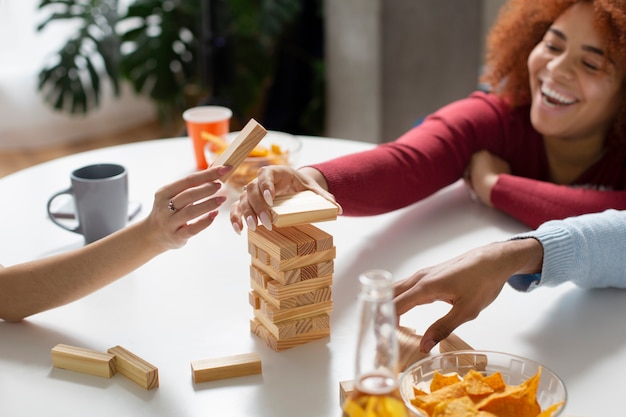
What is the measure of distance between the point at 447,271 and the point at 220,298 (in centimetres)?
33

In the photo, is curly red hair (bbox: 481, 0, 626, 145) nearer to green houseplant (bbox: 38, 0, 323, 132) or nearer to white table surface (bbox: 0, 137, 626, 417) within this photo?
white table surface (bbox: 0, 137, 626, 417)

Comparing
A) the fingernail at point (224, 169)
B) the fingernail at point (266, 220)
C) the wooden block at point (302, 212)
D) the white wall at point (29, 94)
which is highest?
the fingernail at point (224, 169)

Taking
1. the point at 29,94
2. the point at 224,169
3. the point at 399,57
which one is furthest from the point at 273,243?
the point at 29,94

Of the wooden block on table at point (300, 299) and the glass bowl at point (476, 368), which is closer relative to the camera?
the glass bowl at point (476, 368)

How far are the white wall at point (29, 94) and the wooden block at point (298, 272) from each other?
279 cm

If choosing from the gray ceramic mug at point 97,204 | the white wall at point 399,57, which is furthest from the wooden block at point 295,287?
the white wall at point 399,57

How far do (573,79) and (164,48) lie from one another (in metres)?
2.25

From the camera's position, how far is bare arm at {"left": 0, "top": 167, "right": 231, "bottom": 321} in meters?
1.04

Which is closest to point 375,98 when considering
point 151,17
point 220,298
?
point 151,17

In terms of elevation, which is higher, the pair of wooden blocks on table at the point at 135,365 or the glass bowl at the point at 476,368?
the glass bowl at the point at 476,368

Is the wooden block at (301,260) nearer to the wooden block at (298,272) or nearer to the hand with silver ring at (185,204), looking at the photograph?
the wooden block at (298,272)

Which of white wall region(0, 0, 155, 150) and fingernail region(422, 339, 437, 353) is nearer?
fingernail region(422, 339, 437, 353)

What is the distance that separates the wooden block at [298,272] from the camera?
95 centimetres

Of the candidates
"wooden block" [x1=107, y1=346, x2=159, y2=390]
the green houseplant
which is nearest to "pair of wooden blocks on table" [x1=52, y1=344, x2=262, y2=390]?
"wooden block" [x1=107, y1=346, x2=159, y2=390]
